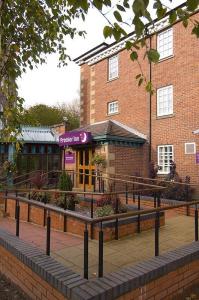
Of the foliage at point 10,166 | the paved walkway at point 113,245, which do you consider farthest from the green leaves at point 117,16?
the paved walkway at point 113,245

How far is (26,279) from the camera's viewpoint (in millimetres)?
4613

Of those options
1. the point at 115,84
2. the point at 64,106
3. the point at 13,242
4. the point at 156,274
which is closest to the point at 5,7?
the point at 13,242

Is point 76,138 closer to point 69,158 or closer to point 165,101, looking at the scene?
point 69,158

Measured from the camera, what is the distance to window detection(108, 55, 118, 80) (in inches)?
689

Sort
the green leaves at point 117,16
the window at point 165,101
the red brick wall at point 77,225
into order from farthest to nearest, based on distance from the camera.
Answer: the window at point 165,101 < the red brick wall at point 77,225 < the green leaves at point 117,16

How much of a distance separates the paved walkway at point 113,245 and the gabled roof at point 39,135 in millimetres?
11188

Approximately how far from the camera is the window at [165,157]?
14234 mm

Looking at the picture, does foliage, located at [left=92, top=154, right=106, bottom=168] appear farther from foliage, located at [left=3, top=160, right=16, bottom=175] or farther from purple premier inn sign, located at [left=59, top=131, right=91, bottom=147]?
foliage, located at [left=3, top=160, right=16, bottom=175]

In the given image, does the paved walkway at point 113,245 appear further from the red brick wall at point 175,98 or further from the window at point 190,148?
the red brick wall at point 175,98

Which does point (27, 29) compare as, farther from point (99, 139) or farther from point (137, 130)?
point (137, 130)

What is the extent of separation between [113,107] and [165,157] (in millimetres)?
4891

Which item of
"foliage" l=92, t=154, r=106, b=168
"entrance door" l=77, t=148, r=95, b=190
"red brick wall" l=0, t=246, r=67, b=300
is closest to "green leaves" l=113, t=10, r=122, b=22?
"red brick wall" l=0, t=246, r=67, b=300

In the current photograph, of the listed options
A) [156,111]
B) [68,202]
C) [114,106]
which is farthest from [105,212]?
[114,106]

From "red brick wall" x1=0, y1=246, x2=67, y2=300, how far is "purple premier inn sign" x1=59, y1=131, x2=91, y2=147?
916 cm
